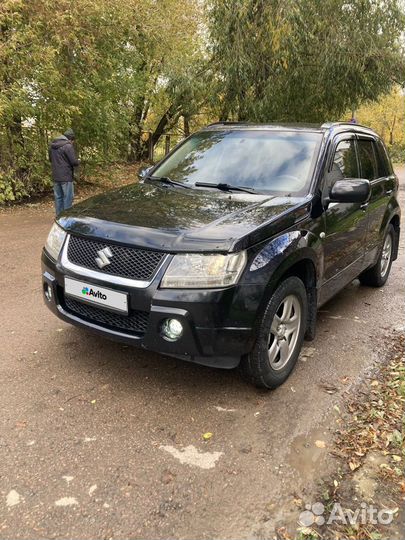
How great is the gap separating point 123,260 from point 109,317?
41 cm

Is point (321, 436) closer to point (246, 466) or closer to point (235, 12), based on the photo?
point (246, 466)

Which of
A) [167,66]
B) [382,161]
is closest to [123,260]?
[382,161]

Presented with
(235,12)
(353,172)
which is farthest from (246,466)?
(235,12)

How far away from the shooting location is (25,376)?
3.43 meters

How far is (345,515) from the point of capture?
232 centimetres

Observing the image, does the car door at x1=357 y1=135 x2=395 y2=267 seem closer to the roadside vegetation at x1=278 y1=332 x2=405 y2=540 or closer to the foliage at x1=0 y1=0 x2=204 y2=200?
the roadside vegetation at x1=278 y1=332 x2=405 y2=540

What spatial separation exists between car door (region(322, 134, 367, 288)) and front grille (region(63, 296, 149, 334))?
164 centimetres

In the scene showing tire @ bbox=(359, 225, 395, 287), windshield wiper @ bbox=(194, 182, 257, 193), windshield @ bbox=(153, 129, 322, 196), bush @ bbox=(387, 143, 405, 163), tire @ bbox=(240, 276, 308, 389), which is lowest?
bush @ bbox=(387, 143, 405, 163)

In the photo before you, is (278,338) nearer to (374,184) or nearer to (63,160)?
(374,184)

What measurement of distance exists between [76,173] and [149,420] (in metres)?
10.5

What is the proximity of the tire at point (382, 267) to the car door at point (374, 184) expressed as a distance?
0.32m

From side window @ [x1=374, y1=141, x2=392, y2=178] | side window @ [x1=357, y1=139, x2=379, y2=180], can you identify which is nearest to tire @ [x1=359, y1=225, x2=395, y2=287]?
side window @ [x1=374, y1=141, x2=392, y2=178]

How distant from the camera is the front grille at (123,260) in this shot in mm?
2877

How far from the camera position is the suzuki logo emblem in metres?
3.01
